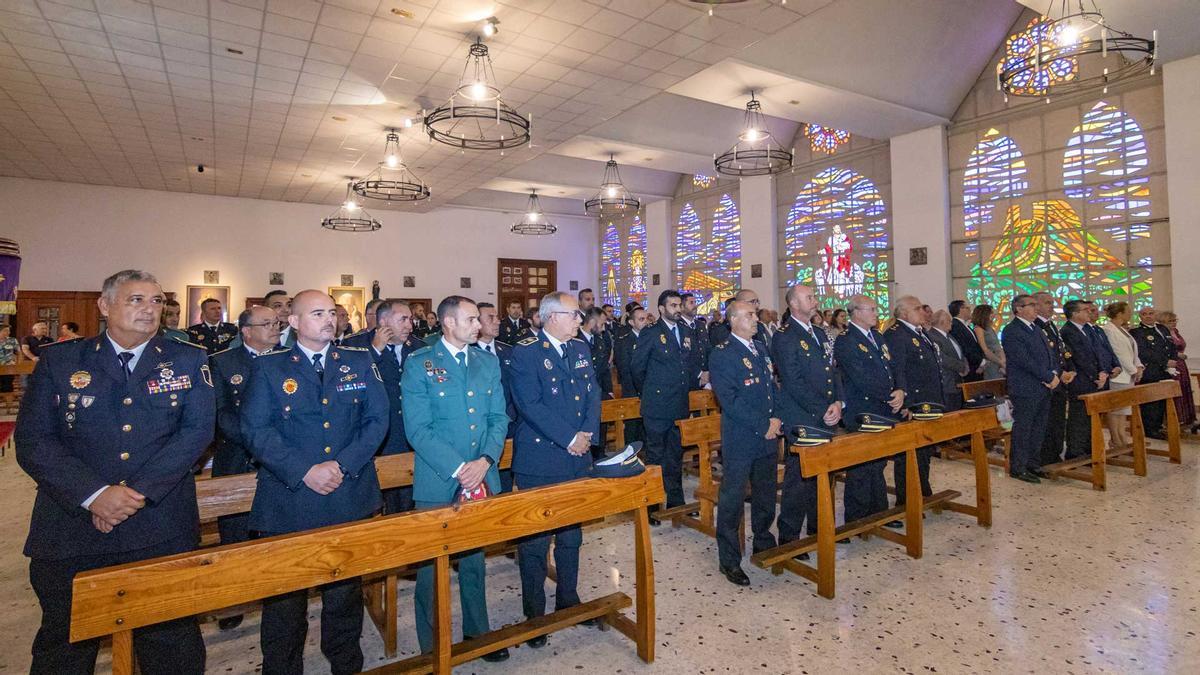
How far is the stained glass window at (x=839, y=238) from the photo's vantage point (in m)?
11.1

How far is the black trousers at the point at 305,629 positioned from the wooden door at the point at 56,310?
12.7 m

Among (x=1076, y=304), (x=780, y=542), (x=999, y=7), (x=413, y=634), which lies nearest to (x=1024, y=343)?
(x=1076, y=304)

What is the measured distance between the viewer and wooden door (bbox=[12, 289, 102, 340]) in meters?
11.3

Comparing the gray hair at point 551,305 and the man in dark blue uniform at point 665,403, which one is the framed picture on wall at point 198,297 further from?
the gray hair at point 551,305

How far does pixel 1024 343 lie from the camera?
4.90m

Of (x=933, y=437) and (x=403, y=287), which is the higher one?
(x=403, y=287)

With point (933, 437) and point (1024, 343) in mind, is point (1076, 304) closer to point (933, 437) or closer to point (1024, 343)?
point (1024, 343)

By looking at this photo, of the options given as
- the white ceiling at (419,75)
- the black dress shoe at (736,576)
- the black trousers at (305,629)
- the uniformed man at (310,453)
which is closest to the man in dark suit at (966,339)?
the white ceiling at (419,75)

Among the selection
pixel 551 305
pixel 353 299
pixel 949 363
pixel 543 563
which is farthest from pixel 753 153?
pixel 353 299

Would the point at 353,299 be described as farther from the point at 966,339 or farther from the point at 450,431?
the point at 450,431

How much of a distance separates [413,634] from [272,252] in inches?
510

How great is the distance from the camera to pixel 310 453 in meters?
2.24

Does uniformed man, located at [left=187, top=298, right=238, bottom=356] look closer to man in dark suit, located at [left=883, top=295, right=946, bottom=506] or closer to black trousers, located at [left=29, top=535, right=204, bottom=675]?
black trousers, located at [left=29, top=535, right=204, bottom=675]

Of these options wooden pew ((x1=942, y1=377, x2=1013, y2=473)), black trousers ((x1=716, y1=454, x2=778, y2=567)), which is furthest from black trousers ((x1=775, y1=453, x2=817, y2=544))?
wooden pew ((x1=942, y1=377, x2=1013, y2=473))
